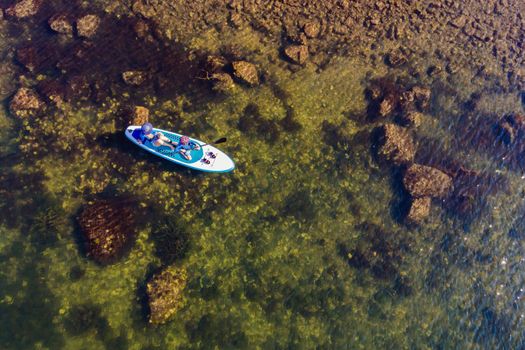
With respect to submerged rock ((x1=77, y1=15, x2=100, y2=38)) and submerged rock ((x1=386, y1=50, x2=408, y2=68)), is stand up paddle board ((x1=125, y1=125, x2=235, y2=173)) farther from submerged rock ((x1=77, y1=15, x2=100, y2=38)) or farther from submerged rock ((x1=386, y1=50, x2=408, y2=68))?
submerged rock ((x1=386, y1=50, x2=408, y2=68))

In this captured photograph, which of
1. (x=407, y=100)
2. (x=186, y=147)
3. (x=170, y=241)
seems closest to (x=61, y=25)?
(x=186, y=147)

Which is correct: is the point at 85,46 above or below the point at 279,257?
above

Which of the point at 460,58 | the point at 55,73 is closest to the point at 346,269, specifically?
the point at 460,58

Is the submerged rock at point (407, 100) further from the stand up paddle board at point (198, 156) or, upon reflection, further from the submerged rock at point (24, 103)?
the submerged rock at point (24, 103)

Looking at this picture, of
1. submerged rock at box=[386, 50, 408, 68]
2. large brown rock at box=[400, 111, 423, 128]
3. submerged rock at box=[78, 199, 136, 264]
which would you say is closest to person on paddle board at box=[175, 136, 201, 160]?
submerged rock at box=[78, 199, 136, 264]

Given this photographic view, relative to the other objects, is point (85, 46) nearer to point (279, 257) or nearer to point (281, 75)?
point (281, 75)

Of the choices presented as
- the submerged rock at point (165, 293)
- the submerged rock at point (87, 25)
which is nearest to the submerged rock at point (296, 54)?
the submerged rock at point (87, 25)
